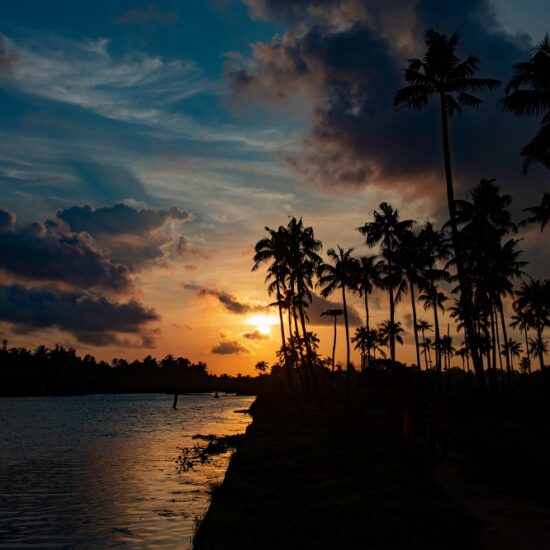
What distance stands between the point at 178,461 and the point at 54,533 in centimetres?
1445

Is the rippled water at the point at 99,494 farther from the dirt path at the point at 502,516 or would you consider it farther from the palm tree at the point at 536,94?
the palm tree at the point at 536,94

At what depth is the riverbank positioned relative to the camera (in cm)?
1034

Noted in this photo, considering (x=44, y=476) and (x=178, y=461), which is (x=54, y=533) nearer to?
(x=44, y=476)

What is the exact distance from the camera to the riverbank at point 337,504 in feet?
33.9

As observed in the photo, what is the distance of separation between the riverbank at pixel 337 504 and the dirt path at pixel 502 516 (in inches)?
12.1

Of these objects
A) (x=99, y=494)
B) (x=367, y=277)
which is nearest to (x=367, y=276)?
(x=367, y=277)

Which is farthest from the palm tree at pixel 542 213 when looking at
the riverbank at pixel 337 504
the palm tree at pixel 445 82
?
the riverbank at pixel 337 504

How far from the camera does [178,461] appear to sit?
2922 centimetres

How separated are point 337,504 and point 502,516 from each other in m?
3.63

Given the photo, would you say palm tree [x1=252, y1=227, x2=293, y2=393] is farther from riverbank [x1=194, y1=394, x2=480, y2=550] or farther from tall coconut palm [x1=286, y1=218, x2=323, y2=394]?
riverbank [x1=194, y1=394, x2=480, y2=550]

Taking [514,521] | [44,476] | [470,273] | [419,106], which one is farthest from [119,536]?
[470,273]

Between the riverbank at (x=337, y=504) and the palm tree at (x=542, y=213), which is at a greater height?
the palm tree at (x=542, y=213)

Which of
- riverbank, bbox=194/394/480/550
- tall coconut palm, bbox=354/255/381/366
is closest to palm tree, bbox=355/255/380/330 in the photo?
tall coconut palm, bbox=354/255/381/366

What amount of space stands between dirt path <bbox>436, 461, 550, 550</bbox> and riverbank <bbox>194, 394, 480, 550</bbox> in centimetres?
31
